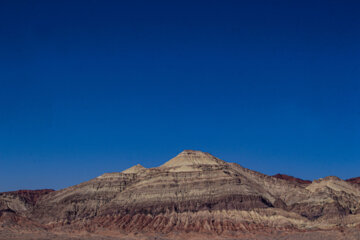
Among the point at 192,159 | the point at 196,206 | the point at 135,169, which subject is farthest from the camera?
the point at 135,169

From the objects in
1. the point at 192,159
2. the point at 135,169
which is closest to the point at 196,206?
the point at 192,159

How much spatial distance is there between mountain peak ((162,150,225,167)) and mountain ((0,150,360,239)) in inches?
13.5

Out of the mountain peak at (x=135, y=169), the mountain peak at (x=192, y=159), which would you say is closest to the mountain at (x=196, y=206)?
the mountain peak at (x=192, y=159)

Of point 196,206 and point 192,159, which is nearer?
point 196,206

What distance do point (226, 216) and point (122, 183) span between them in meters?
44.9

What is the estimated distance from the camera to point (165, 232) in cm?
12938

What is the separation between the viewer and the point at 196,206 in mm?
138500

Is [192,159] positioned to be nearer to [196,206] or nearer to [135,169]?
[135,169]

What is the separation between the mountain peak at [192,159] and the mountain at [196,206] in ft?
1.12

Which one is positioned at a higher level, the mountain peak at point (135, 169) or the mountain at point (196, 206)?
the mountain peak at point (135, 169)

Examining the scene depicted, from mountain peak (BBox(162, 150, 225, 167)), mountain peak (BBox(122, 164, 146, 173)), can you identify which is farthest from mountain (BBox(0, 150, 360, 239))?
mountain peak (BBox(122, 164, 146, 173))

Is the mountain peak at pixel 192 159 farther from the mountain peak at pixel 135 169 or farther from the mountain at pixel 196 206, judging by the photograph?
the mountain peak at pixel 135 169

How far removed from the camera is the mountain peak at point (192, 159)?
16300 centimetres

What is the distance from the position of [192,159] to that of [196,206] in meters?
29.3
